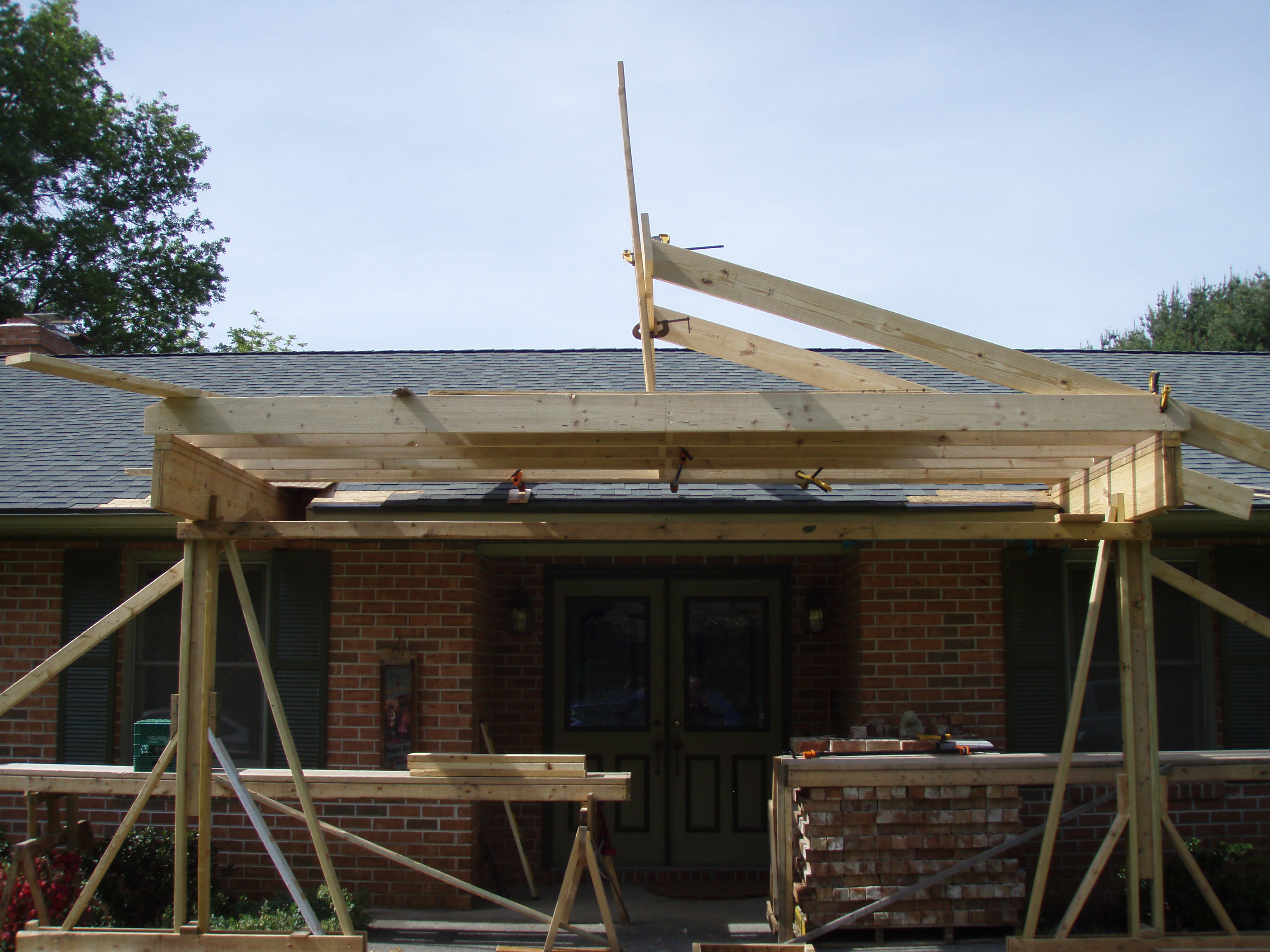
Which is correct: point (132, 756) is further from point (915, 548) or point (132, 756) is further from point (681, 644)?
point (915, 548)

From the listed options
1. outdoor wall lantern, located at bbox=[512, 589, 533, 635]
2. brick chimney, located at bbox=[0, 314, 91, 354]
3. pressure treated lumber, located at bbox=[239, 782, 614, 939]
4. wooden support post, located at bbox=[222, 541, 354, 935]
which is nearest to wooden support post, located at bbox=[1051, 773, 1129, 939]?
pressure treated lumber, located at bbox=[239, 782, 614, 939]

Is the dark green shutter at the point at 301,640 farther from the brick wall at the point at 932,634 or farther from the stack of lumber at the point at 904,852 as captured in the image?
the brick wall at the point at 932,634

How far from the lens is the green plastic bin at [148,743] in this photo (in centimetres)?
614

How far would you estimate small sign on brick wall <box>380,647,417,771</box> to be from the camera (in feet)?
23.4

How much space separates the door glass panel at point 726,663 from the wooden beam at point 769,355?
3.11 m

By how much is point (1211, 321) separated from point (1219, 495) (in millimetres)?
27702

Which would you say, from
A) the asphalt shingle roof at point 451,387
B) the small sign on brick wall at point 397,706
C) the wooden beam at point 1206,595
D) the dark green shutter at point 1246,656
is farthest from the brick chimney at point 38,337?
the dark green shutter at point 1246,656

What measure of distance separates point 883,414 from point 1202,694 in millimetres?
4379

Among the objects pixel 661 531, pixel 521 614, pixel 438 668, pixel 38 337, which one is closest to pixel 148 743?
pixel 438 668

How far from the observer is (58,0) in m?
28.8

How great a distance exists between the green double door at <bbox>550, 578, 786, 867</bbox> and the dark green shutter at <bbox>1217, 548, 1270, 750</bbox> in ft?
10.4

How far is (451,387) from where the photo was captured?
8.96 meters

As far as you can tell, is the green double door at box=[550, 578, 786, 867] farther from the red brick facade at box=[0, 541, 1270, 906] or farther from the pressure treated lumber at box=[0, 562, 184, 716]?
the pressure treated lumber at box=[0, 562, 184, 716]

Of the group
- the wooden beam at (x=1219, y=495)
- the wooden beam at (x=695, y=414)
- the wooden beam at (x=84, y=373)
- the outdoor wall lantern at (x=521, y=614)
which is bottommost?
the outdoor wall lantern at (x=521, y=614)
